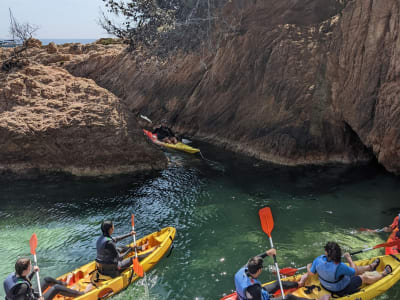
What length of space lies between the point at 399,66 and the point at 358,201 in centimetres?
500

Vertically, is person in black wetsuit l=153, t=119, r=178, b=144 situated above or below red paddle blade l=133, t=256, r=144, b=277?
above

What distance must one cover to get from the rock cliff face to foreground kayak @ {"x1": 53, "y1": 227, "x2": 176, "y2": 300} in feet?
28.2

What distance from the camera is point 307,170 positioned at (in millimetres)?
14797

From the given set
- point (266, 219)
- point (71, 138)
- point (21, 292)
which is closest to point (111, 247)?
point (21, 292)

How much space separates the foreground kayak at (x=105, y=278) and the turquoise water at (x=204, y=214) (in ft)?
0.82

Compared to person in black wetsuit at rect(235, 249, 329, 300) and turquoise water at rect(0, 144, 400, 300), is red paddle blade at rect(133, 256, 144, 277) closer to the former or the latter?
turquoise water at rect(0, 144, 400, 300)

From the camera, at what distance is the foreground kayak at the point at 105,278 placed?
24.9ft

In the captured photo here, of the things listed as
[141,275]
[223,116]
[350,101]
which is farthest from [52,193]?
[350,101]

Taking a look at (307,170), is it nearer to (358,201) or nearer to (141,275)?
(358,201)

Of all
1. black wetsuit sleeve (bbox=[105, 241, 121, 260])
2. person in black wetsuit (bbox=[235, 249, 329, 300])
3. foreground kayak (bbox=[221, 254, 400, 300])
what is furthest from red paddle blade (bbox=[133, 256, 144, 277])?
person in black wetsuit (bbox=[235, 249, 329, 300])

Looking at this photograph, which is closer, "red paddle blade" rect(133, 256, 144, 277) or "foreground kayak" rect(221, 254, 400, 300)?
"foreground kayak" rect(221, 254, 400, 300)

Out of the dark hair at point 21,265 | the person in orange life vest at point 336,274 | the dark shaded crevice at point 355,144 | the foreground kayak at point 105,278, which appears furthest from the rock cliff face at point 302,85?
the dark hair at point 21,265

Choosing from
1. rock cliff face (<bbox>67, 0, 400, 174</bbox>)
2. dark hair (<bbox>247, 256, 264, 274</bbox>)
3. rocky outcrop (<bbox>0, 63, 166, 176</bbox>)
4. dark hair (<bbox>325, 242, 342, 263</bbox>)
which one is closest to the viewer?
dark hair (<bbox>247, 256, 264, 274</bbox>)

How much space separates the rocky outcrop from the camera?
14.9m
